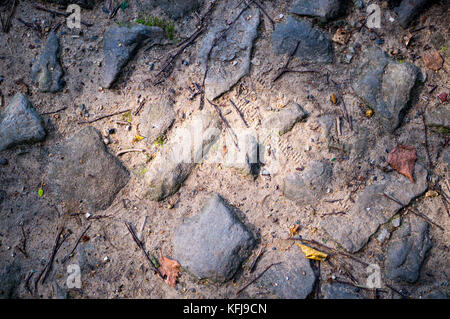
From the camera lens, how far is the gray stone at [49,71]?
2.64 m

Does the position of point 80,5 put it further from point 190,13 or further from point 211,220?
point 211,220

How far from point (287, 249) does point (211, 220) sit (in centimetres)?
60

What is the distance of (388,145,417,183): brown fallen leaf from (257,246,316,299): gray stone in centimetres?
97

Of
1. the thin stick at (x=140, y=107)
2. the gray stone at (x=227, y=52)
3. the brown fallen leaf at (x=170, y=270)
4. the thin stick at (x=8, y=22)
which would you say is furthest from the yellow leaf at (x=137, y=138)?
the thin stick at (x=8, y=22)

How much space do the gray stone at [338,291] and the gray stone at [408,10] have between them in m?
2.05

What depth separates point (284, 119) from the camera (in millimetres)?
2479

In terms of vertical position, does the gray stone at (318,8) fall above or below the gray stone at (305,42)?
above

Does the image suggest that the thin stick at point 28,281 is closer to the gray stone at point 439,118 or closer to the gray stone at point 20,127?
the gray stone at point 20,127

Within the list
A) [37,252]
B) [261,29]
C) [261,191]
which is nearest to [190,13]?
[261,29]

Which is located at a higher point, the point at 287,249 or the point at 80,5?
the point at 80,5

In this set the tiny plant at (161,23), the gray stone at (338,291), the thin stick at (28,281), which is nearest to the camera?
the gray stone at (338,291)

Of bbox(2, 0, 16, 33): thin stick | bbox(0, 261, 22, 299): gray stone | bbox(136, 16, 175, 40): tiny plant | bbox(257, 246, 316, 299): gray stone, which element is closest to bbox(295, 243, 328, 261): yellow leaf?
bbox(257, 246, 316, 299): gray stone

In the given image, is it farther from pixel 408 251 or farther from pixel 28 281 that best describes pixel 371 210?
pixel 28 281

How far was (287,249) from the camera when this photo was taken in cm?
240
